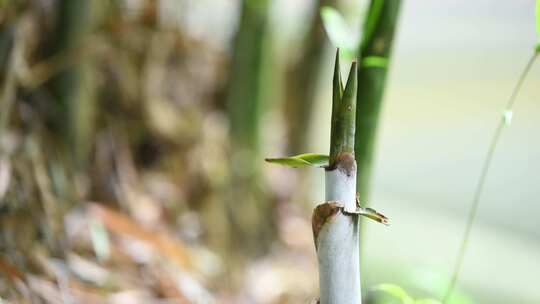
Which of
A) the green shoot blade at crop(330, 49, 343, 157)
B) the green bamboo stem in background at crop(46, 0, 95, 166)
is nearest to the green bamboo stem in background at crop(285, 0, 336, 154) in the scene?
the green bamboo stem in background at crop(46, 0, 95, 166)

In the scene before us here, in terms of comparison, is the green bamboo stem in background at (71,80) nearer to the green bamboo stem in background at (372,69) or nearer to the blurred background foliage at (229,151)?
the blurred background foliage at (229,151)

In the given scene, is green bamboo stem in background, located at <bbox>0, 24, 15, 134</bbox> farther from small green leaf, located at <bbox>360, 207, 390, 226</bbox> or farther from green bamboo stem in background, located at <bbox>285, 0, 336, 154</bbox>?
green bamboo stem in background, located at <bbox>285, 0, 336, 154</bbox>

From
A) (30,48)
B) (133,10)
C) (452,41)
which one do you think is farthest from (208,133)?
(452,41)

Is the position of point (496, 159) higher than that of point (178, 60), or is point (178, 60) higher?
point (178, 60)

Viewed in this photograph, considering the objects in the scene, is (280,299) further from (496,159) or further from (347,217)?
(347,217)

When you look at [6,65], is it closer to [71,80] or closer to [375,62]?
[71,80]

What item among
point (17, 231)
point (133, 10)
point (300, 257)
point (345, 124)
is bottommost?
point (300, 257)

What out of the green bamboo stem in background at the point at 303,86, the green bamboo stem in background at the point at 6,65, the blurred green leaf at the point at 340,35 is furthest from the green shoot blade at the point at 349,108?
the green bamboo stem in background at the point at 303,86
